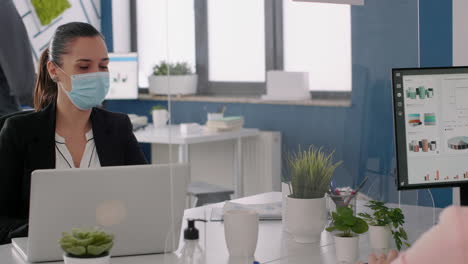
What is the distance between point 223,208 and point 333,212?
0.36 m

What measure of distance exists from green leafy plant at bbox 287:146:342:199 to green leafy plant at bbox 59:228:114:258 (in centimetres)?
59

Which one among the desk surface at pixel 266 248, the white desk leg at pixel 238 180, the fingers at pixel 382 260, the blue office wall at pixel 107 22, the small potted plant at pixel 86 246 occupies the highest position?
the blue office wall at pixel 107 22

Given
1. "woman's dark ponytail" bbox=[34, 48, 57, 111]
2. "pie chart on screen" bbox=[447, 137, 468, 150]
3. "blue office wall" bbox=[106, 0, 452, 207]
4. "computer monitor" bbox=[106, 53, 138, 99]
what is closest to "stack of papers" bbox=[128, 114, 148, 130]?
"computer monitor" bbox=[106, 53, 138, 99]

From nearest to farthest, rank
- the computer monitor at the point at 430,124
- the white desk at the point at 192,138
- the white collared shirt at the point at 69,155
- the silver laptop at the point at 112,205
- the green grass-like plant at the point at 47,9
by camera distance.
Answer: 1. the silver laptop at the point at 112,205
2. the white desk at the point at 192,138
3. the computer monitor at the point at 430,124
4. the white collared shirt at the point at 69,155
5. the green grass-like plant at the point at 47,9

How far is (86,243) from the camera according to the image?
151 cm

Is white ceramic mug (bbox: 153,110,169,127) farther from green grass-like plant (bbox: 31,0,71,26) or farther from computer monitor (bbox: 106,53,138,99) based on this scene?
green grass-like plant (bbox: 31,0,71,26)

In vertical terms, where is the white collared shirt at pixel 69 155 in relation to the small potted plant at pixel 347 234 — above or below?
above

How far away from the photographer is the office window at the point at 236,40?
195 cm

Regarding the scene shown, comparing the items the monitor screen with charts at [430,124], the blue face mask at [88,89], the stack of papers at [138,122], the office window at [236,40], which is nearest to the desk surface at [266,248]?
the monitor screen with charts at [430,124]

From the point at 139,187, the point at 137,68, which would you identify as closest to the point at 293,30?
the point at 139,187

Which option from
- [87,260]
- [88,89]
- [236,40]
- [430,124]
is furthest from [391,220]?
[88,89]

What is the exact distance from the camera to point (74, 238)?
1521mm

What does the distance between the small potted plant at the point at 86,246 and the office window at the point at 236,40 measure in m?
0.65

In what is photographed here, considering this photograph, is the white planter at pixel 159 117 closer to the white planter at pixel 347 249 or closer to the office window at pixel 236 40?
the office window at pixel 236 40
